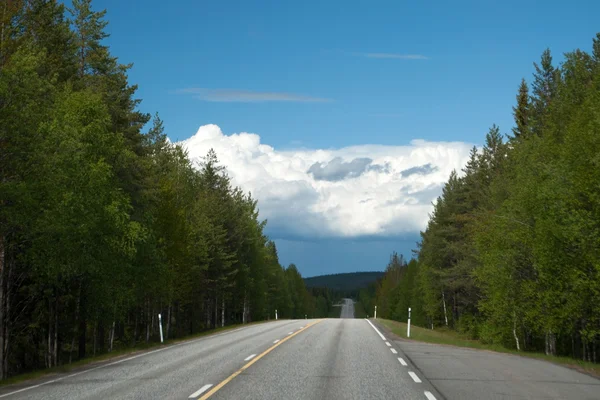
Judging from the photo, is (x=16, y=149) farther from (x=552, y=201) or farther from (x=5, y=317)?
(x=552, y=201)

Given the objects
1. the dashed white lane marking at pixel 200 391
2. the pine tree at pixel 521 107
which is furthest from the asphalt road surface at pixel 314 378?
the pine tree at pixel 521 107

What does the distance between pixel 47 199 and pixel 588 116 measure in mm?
20313

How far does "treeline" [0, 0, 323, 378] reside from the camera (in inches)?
729

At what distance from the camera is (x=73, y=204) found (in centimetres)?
2064

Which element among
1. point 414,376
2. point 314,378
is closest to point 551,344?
point 414,376

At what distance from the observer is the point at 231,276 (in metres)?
59.8

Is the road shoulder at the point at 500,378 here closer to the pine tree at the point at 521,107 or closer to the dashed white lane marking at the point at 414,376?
the dashed white lane marking at the point at 414,376

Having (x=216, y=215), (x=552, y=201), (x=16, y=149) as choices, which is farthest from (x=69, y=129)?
(x=216, y=215)

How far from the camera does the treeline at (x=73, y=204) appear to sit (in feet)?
60.7

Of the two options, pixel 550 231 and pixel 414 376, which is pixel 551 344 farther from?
pixel 414 376

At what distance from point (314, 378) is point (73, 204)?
1161 cm

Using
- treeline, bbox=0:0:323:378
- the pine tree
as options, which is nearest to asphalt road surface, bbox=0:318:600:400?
treeline, bbox=0:0:323:378

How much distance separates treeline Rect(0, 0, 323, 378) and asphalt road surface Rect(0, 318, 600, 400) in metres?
5.34

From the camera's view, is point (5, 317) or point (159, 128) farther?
point (159, 128)
